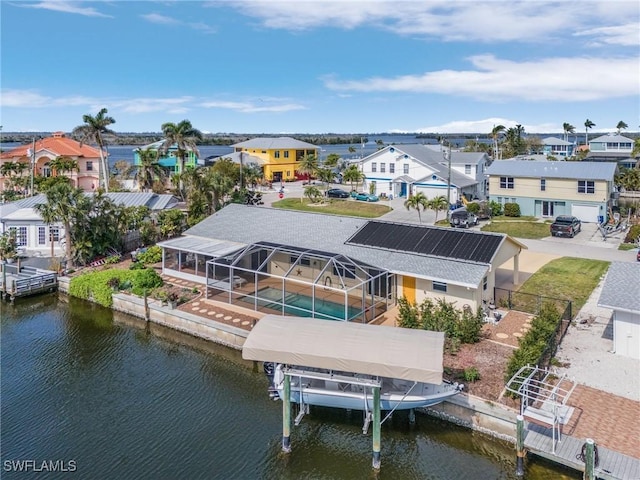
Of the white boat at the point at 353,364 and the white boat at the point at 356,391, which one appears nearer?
the white boat at the point at 353,364

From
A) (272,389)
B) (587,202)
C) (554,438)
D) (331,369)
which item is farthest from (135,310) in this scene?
(587,202)

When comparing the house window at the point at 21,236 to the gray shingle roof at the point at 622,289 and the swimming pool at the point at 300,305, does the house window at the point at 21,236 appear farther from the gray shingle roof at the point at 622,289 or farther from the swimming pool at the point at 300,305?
the gray shingle roof at the point at 622,289

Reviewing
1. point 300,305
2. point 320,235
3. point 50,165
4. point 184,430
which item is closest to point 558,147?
point 320,235

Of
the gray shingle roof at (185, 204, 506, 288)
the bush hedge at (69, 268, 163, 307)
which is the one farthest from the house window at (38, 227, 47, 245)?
the gray shingle roof at (185, 204, 506, 288)

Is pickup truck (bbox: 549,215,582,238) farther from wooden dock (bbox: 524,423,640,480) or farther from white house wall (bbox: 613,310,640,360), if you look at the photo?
wooden dock (bbox: 524,423,640,480)

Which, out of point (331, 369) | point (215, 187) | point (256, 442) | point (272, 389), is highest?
point (215, 187)

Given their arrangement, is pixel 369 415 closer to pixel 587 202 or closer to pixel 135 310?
pixel 135 310
